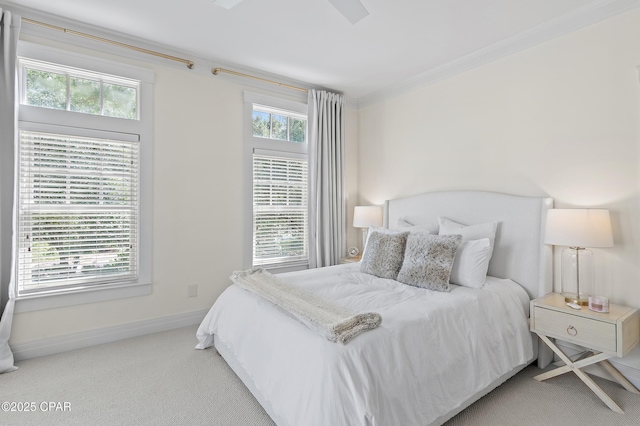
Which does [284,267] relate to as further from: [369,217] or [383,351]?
[383,351]

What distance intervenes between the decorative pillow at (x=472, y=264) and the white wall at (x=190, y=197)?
2283 millimetres

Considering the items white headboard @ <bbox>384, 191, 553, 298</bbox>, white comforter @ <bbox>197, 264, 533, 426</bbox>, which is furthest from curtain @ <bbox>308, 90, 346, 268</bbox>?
white comforter @ <bbox>197, 264, 533, 426</bbox>

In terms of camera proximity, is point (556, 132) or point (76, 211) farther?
point (76, 211)

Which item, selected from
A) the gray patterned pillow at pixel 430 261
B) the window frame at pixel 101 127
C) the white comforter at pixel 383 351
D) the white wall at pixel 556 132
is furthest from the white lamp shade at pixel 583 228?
the window frame at pixel 101 127

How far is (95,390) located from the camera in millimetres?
2178

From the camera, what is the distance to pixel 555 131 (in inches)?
104

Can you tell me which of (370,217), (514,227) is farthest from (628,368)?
(370,217)

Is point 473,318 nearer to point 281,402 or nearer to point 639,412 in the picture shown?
point 639,412

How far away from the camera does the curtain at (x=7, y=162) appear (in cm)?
243

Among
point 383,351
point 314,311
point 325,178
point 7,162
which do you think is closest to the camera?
point 383,351

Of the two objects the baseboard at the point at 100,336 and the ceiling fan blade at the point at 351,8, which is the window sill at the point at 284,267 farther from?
the ceiling fan blade at the point at 351,8

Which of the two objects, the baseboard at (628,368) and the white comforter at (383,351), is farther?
the baseboard at (628,368)

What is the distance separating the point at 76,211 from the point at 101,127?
77 cm

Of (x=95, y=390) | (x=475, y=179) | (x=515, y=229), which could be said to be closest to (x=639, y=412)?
(x=515, y=229)
